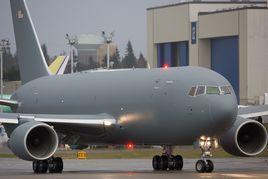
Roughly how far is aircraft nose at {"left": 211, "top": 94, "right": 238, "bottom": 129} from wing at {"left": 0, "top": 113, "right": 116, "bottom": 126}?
6523 millimetres

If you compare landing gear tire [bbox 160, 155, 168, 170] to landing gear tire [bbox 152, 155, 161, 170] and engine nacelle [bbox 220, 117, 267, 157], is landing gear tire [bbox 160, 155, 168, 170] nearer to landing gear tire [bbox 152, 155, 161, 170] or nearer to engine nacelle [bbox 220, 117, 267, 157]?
landing gear tire [bbox 152, 155, 161, 170]

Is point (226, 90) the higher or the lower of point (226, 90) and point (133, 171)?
the higher

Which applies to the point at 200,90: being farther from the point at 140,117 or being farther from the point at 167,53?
the point at 167,53

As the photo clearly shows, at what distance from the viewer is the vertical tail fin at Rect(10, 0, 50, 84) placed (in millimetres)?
56094

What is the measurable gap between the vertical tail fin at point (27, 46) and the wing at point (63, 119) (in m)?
8.49

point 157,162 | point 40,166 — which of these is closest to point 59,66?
point 157,162

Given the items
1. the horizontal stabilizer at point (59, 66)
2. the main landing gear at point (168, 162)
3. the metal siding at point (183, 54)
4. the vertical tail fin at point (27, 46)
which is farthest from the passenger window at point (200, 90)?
the metal siding at point (183, 54)

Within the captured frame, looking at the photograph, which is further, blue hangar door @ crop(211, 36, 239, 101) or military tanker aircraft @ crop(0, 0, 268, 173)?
blue hangar door @ crop(211, 36, 239, 101)

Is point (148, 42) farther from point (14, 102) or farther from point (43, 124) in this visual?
point (43, 124)

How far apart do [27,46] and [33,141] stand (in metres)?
11.6

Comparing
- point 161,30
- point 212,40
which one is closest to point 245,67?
point 212,40

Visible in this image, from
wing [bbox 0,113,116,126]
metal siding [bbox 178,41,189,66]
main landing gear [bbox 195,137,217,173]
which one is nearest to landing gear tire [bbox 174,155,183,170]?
wing [bbox 0,113,116,126]

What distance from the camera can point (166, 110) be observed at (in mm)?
44750

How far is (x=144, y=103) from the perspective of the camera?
46094 mm
